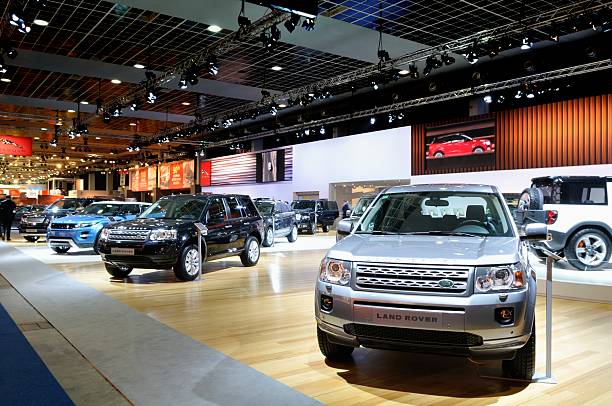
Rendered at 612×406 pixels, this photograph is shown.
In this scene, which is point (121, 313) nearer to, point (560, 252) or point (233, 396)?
point (233, 396)

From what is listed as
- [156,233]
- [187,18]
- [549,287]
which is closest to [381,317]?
[549,287]

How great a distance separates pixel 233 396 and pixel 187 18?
1065 cm

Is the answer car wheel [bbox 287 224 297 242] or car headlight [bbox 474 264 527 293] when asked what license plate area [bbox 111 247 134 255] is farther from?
car wheel [bbox 287 224 297 242]

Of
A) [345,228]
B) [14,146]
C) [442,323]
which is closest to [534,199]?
[345,228]

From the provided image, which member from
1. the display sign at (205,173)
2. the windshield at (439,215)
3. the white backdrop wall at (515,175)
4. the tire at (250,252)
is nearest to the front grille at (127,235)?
the tire at (250,252)

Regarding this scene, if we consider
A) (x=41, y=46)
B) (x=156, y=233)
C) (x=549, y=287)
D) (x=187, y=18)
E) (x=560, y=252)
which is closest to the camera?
(x=549, y=287)

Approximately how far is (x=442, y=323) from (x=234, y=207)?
745 centimetres

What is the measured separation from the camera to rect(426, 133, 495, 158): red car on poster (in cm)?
1842

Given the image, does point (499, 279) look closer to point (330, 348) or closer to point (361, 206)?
point (330, 348)

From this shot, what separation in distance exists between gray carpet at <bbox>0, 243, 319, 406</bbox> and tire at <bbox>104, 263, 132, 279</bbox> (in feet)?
6.27

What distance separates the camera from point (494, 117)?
18.0 meters

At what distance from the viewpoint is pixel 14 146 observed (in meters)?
27.6

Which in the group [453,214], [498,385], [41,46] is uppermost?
[41,46]

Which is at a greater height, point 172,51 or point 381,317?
point 172,51
